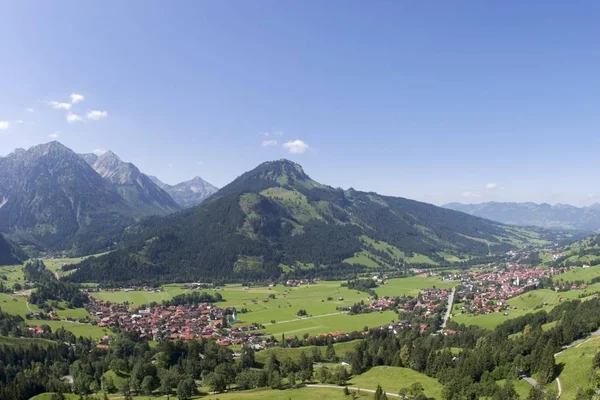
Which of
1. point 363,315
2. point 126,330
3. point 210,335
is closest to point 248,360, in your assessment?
point 210,335

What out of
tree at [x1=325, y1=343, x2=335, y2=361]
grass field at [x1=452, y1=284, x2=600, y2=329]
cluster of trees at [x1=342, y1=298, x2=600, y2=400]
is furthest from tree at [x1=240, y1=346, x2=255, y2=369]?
grass field at [x1=452, y1=284, x2=600, y2=329]

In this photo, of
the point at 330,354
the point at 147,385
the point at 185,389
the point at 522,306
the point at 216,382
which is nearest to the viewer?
the point at 185,389

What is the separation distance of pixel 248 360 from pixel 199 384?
15.5 meters

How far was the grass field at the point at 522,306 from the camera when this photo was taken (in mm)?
155375

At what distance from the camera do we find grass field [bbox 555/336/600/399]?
236ft

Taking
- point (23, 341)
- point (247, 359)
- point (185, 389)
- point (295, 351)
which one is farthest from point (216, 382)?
point (23, 341)

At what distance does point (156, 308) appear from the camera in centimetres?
19838

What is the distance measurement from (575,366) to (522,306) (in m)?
105

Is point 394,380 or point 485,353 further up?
point 485,353

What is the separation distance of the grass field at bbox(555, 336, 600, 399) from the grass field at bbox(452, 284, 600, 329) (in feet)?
200

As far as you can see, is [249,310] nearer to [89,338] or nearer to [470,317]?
[89,338]

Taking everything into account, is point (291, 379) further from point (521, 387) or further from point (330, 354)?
point (521, 387)

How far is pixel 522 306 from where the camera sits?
174 metres

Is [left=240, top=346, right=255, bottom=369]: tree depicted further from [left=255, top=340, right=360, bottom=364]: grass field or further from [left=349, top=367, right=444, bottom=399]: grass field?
[left=349, top=367, right=444, bottom=399]: grass field
